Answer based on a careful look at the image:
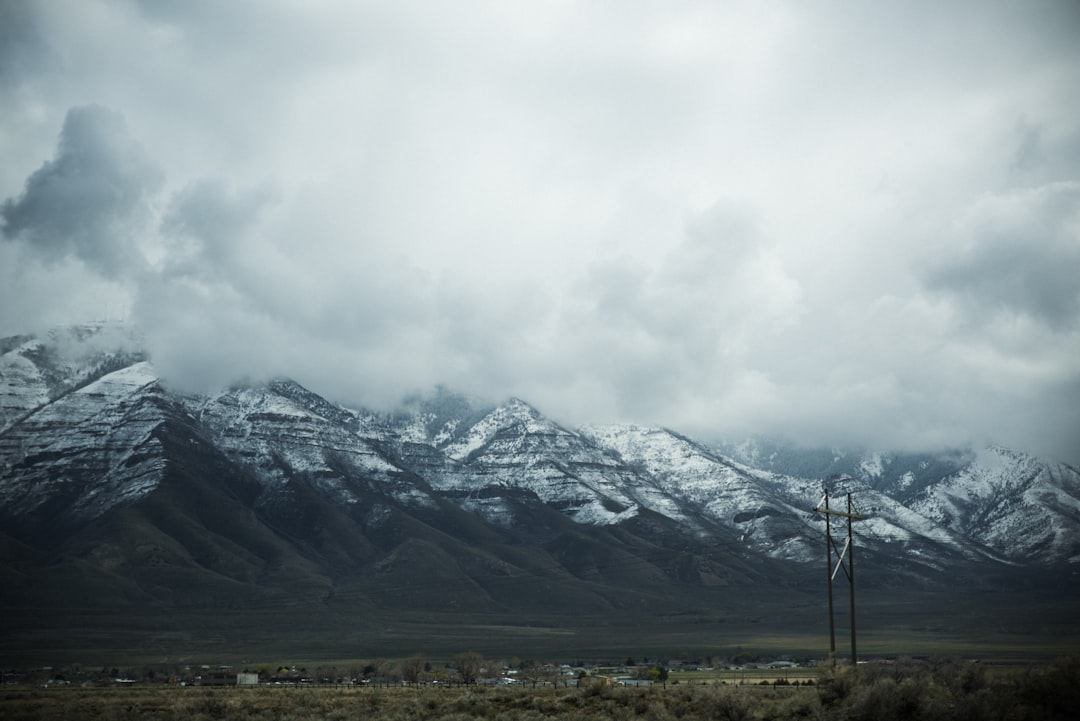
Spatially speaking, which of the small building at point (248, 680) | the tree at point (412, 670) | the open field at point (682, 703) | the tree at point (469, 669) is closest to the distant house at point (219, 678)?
the small building at point (248, 680)

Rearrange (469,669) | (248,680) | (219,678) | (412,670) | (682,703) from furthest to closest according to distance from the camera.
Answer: (219,678) < (412,670) < (469,669) < (248,680) < (682,703)

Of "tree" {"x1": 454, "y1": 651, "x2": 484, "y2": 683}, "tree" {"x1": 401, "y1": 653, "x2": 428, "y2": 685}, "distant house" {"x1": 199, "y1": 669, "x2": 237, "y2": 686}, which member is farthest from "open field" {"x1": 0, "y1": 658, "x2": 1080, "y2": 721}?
"tree" {"x1": 401, "y1": 653, "x2": 428, "y2": 685}

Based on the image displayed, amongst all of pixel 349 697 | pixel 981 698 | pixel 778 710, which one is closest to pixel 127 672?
pixel 349 697

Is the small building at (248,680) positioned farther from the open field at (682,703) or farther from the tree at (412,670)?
Result: the open field at (682,703)

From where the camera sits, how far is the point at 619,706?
5847cm

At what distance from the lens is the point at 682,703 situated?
2266 inches

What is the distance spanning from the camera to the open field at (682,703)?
46094mm

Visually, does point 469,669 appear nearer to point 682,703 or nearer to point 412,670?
point 412,670

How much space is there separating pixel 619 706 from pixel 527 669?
106 m

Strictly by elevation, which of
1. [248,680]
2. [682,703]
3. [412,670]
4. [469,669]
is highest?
[682,703]

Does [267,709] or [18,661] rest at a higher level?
[267,709]

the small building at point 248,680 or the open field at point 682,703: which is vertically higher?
the open field at point 682,703

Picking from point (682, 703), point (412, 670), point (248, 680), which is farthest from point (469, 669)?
point (682, 703)

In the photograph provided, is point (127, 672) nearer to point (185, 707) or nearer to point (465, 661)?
point (465, 661)
